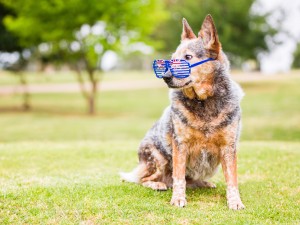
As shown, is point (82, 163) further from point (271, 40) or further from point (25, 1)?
point (271, 40)

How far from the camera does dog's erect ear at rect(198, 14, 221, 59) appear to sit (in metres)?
5.66

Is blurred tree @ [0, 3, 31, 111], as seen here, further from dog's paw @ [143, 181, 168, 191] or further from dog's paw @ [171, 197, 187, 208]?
dog's paw @ [171, 197, 187, 208]

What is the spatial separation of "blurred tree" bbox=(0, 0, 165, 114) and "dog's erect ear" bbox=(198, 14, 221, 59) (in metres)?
17.4

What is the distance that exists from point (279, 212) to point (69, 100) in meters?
30.1

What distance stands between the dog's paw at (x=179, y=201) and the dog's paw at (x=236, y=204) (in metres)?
0.61

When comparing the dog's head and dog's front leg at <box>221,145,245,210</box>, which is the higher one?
the dog's head

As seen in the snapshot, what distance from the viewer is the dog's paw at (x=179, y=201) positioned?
225 inches

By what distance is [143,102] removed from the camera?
31.8 m

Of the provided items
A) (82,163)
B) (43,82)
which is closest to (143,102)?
(43,82)

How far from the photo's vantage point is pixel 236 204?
5.74m

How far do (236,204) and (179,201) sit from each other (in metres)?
0.77

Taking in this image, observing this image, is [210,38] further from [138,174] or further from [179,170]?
[138,174]

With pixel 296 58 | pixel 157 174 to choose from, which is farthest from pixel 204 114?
pixel 296 58

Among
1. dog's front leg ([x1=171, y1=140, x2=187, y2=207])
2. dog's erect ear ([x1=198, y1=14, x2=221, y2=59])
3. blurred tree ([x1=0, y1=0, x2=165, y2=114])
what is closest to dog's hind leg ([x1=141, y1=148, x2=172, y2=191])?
dog's front leg ([x1=171, y1=140, x2=187, y2=207])
